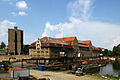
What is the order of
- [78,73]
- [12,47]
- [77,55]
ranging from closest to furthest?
[78,73]
[77,55]
[12,47]

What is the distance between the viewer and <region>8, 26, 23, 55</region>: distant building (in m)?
128

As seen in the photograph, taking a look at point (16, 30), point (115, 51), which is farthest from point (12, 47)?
point (115, 51)

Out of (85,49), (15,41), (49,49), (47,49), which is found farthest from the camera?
(15,41)

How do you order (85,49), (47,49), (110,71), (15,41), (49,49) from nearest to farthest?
1. (110,71)
2. (49,49)
3. (47,49)
4. (85,49)
5. (15,41)

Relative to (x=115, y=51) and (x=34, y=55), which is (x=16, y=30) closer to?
(x=34, y=55)

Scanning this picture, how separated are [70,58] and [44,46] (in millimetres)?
23520

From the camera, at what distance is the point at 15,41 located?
435ft

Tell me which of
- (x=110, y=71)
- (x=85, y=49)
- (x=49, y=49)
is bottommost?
(x=110, y=71)

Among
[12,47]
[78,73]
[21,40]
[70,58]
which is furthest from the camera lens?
[21,40]

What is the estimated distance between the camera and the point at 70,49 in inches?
3745

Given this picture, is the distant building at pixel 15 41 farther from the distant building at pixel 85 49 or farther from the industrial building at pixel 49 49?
the distant building at pixel 85 49

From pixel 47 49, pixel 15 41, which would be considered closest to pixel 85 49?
pixel 47 49

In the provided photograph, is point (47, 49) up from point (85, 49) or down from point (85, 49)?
down

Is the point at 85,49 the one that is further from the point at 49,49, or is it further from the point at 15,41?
the point at 15,41
